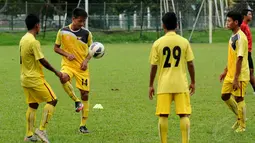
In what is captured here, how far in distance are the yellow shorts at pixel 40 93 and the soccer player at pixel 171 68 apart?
1.76 metres

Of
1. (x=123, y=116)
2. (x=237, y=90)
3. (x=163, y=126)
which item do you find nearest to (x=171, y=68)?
(x=163, y=126)

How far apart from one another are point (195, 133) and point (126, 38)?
36.6 m

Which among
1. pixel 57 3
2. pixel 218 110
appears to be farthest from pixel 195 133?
pixel 57 3

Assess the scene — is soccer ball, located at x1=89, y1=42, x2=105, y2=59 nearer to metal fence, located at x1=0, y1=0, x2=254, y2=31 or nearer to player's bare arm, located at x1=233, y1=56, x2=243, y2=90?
player's bare arm, located at x1=233, y1=56, x2=243, y2=90

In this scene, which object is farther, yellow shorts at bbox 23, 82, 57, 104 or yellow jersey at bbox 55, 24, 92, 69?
yellow jersey at bbox 55, 24, 92, 69

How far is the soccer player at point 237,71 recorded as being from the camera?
376 inches

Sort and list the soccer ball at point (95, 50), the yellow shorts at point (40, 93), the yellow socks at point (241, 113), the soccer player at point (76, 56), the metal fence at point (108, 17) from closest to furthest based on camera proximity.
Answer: the yellow shorts at point (40, 93) → the yellow socks at point (241, 113) → the soccer player at point (76, 56) → the soccer ball at point (95, 50) → the metal fence at point (108, 17)

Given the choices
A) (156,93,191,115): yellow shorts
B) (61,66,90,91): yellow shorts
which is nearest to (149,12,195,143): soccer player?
(156,93,191,115): yellow shorts

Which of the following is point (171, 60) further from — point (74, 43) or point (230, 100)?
point (74, 43)

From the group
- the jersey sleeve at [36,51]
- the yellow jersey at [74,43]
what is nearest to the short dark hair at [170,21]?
the jersey sleeve at [36,51]

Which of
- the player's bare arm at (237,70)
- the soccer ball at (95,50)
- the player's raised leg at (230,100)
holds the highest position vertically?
the soccer ball at (95,50)

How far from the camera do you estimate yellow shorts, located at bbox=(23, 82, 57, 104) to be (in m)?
9.05

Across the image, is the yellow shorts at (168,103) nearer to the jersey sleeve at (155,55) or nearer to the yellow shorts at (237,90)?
the jersey sleeve at (155,55)

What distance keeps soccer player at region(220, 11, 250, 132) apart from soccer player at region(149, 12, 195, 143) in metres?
1.58
